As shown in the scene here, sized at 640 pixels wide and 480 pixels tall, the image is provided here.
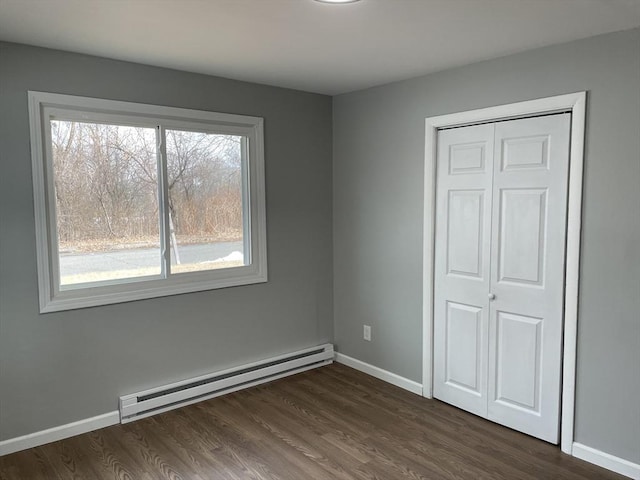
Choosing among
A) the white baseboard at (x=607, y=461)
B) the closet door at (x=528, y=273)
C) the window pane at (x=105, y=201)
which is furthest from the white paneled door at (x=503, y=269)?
the window pane at (x=105, y=201)

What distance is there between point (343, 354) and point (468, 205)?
6.02 feet

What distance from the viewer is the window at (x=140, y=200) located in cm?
285

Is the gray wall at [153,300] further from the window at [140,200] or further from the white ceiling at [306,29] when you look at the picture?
the white ceiling at [306,29]

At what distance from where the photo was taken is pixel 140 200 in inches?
126

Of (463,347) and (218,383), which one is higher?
(463,347)

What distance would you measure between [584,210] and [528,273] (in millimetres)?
501

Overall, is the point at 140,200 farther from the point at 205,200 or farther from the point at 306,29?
the point at 306,29

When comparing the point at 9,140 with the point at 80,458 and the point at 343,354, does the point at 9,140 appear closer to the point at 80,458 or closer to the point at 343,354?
the point at 80,458

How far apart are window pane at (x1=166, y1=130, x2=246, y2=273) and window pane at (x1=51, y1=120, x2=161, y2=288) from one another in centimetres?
14

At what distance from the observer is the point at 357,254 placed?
159 inches

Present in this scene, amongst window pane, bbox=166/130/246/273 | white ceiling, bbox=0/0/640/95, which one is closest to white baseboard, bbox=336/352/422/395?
window pane, bbox=166/130/246/273

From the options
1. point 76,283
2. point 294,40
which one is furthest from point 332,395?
point 294,40

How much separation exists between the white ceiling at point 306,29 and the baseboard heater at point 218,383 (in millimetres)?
2211

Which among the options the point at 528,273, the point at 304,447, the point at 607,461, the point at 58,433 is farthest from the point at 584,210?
the point at 58,433
